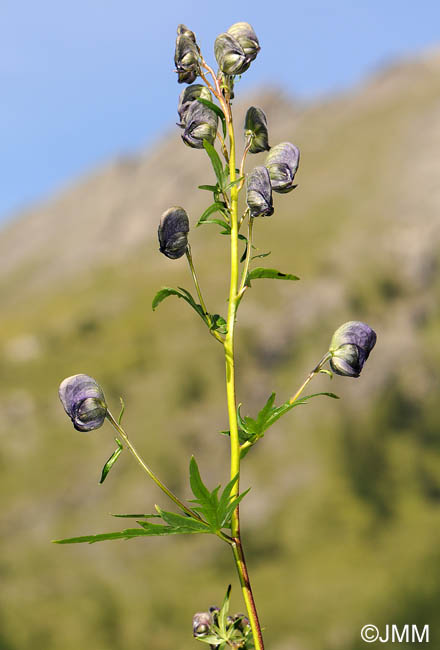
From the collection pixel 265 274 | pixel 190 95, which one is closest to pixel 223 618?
pixel 265 274

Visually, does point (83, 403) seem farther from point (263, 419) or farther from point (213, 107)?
point (213, 107)

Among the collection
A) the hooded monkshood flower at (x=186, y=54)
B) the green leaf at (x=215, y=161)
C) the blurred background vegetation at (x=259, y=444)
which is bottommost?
the green leaf at (x=215, y=161)

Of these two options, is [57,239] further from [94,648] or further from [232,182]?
[232,182]

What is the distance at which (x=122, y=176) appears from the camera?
360 feet

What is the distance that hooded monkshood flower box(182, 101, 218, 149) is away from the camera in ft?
7.73

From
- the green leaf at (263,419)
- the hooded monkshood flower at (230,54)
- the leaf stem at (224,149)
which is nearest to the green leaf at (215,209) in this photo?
the leaf stem at (224,149)

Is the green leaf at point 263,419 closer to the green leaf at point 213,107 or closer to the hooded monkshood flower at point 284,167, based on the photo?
the hooded monkshood flower at point 284,167

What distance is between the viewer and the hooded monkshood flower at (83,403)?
2.28 meters

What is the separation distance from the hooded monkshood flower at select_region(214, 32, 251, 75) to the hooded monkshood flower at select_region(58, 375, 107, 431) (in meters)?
1.15

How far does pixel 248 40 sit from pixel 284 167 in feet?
1.53

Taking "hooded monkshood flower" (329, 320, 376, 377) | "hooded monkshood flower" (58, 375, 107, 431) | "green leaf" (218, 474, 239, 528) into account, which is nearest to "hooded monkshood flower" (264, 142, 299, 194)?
"hooded monkshood flower" (329, 320, 376, 377)

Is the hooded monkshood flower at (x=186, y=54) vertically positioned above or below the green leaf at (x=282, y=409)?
above

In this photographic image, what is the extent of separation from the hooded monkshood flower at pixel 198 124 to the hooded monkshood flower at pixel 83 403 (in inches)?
34.2

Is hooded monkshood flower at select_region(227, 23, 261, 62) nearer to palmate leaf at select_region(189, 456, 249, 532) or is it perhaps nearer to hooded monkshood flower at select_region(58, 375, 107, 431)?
hooded monkshood flower at select_region(58, 375, 107, 431)
